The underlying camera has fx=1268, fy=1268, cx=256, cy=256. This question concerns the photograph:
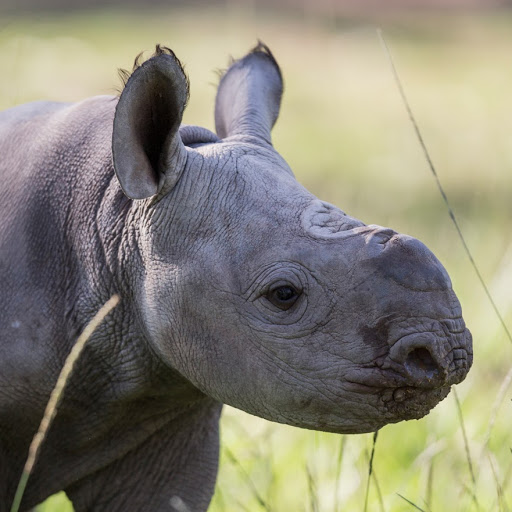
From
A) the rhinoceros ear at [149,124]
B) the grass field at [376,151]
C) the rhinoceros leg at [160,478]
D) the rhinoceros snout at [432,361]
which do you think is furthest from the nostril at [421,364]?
the rhinoceros leg at [160,478]

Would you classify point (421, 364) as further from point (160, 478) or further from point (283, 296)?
point (160, 478)

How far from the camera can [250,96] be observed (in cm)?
491

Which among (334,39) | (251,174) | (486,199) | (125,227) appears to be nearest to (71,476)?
(125,227)

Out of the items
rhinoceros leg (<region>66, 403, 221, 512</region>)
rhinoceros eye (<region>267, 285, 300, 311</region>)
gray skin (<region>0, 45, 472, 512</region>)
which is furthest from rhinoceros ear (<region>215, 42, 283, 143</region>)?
rhinoceros leg (<region>66, 403, 221, 512</region>)

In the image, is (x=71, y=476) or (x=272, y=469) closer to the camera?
(x=71, y=476)

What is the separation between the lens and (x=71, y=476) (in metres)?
4.77

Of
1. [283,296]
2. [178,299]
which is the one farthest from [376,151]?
[283,296]

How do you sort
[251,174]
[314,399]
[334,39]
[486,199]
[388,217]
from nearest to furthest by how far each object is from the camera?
[314,399]
[251,174]
[388,217]
[486,199]
[334,39]

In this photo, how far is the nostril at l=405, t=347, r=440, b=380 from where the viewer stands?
3.70 metres

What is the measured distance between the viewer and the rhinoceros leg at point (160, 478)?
16.3 ft

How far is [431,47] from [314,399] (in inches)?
549

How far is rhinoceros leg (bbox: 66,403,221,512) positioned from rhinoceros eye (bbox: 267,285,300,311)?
112cm

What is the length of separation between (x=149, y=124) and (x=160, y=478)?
1.50 m

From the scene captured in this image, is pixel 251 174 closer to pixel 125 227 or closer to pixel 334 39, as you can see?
pixel 125 227
